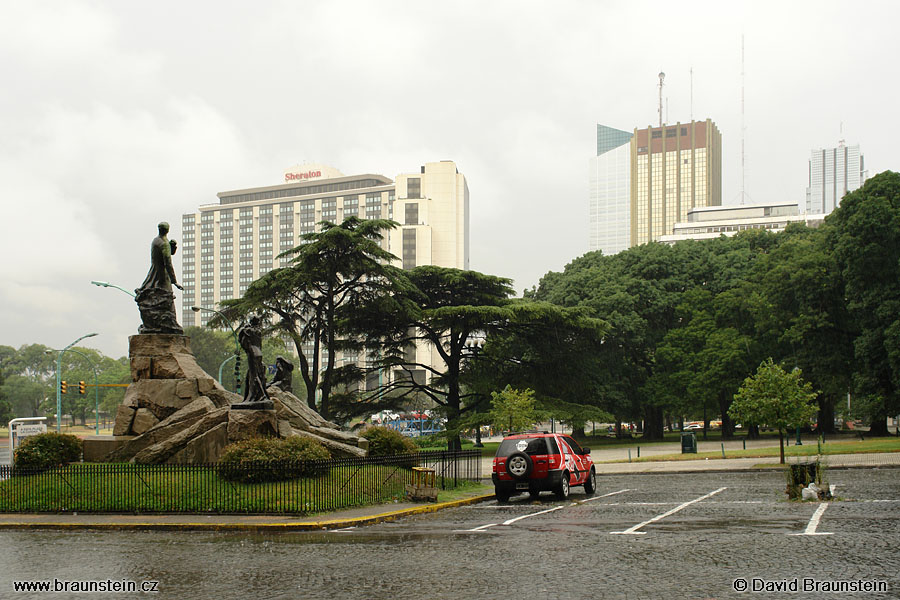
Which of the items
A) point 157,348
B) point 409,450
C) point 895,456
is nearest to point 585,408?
point 895,456

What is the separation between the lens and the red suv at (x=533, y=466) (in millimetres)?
20109

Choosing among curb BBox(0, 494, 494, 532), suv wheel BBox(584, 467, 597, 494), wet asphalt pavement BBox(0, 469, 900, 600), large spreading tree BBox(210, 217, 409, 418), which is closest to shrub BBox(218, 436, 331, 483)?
curb BBox(0, 494, 494, 532)

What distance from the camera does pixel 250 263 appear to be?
19138 centimetres

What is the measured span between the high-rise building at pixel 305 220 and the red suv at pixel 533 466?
148965 mm

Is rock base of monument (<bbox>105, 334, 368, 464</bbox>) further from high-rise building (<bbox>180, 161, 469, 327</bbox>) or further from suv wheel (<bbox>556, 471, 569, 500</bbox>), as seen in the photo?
high-rise building (<bbox>180, 161, 469, 327</bbox>)

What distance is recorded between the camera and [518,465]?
2014 centimetres

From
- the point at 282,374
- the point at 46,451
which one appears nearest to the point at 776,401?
the point at 282,374

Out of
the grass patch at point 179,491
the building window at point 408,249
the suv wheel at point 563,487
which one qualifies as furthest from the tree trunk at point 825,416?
the building window at point 408,249

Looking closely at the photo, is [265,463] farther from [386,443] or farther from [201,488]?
[386,443]

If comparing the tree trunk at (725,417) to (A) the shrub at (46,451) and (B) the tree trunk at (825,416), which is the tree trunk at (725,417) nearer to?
(B) the tree trunk at (825,416)

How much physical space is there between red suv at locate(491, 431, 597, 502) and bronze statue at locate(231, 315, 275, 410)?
6.11 metres

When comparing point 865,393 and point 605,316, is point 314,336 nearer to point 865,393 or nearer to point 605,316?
point 605,316

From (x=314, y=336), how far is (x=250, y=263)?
146 m

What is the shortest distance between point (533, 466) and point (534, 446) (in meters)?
0.55
